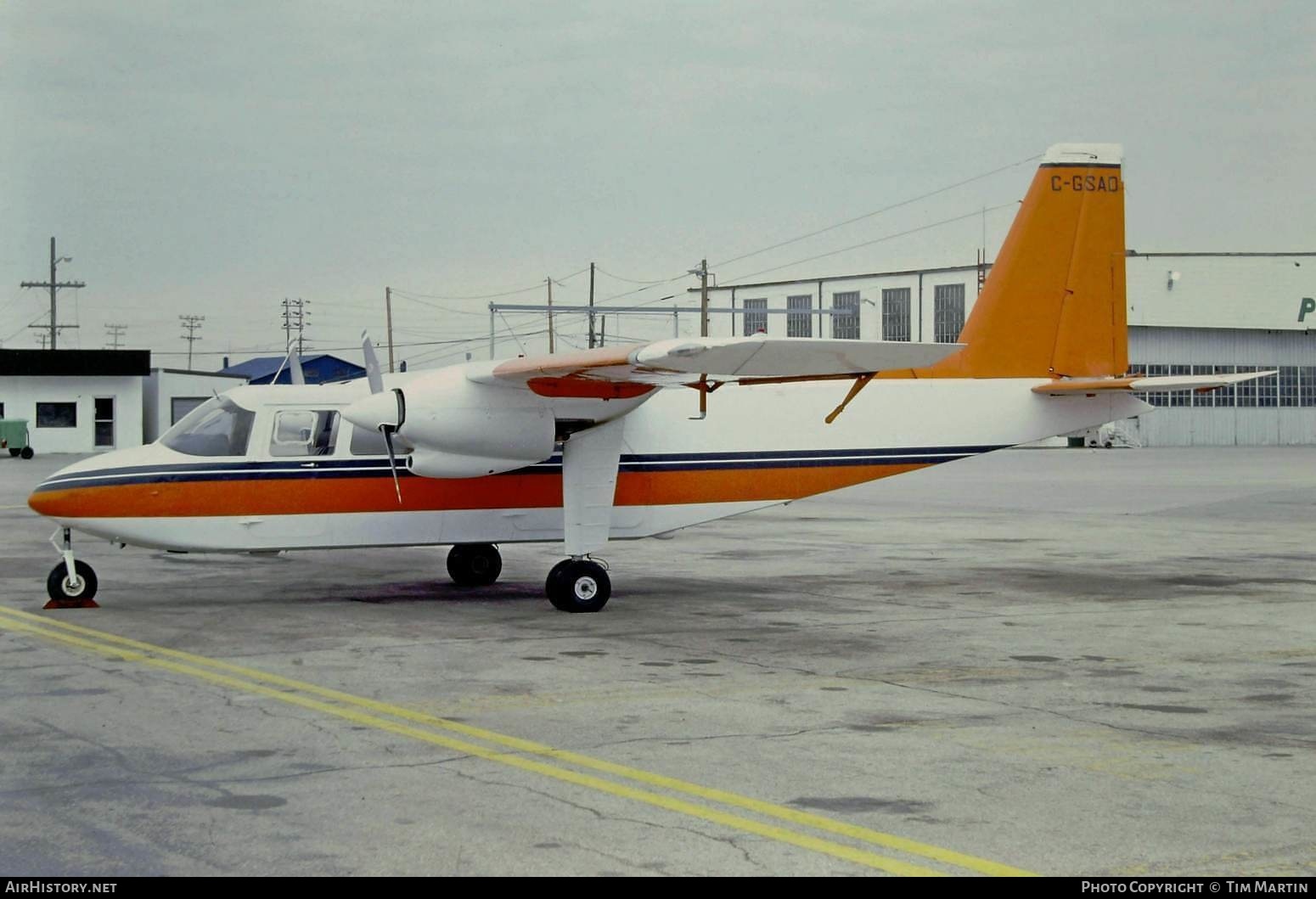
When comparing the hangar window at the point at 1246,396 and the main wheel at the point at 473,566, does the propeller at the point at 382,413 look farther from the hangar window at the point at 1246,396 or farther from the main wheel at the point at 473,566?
the hangar window at the point at 1246,396

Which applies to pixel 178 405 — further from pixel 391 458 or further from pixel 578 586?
pixel 578 586

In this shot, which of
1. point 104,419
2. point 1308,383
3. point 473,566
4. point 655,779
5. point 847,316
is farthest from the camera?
point 1308,383

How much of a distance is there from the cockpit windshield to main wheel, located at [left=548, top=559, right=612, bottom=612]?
12.5ft

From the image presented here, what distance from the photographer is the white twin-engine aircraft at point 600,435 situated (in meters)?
14.4

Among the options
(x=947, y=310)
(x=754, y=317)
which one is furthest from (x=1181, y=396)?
(x=754, y=317)

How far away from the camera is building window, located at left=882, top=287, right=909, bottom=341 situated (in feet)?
261

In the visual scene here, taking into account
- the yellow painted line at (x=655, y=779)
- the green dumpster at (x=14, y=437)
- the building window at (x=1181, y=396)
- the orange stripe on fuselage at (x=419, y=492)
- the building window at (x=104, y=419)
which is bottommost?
the yellow painted line at (x=655, y=779)

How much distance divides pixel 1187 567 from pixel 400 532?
10939 mm

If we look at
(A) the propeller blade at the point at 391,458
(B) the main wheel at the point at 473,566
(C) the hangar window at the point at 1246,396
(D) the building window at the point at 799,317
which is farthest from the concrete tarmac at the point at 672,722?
(C) the hangar window at the point at 1246,396

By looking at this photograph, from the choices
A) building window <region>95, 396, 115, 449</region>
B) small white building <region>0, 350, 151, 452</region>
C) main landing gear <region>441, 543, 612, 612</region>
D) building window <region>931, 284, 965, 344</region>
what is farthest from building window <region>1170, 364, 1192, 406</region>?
main landing gear <region>441, 543, 612, 612</region>

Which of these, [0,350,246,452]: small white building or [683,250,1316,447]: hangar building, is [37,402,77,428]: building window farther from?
[683,250,1316,447]: hangar building

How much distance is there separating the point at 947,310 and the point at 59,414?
48.1m

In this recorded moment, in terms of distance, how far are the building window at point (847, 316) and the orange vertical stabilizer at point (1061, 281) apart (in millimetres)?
63507

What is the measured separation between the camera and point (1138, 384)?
16.3 meters
